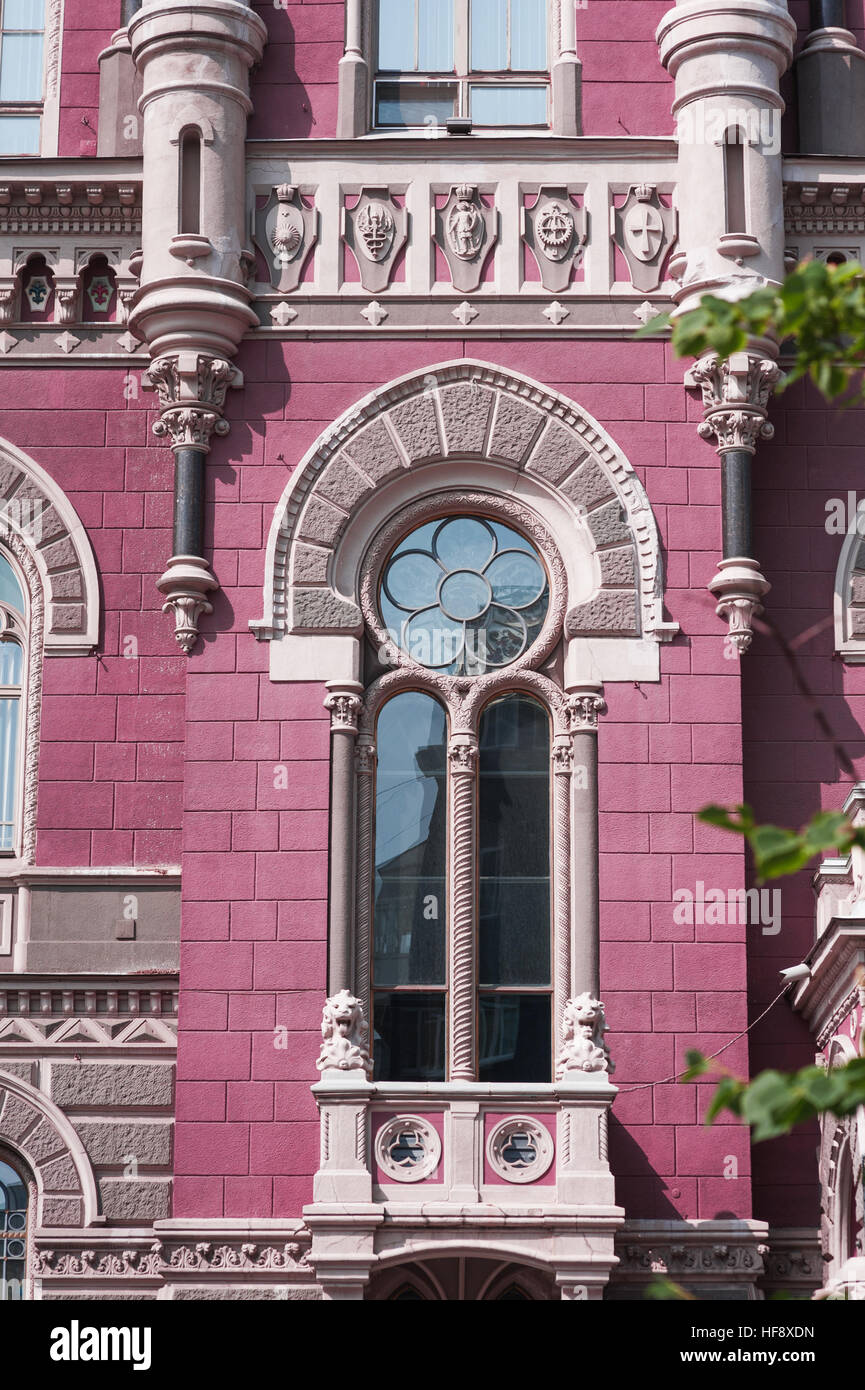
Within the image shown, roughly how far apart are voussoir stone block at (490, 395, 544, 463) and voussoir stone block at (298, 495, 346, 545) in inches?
62.0

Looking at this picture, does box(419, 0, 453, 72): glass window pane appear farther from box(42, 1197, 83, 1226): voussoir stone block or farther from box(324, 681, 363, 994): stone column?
box(42, 1197, 83, 1226): voussoir stone block

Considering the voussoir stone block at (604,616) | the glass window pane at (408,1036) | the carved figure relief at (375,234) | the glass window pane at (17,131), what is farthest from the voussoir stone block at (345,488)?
the glass window pane at (17,131)

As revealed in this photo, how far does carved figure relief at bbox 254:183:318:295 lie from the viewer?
2139cm

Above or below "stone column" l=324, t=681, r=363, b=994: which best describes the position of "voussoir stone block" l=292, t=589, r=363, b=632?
above

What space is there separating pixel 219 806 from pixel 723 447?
18.5 feet

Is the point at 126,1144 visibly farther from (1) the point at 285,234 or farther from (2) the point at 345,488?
(1) the point at 285,234

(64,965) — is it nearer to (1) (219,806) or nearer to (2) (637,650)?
(1) (219,806)

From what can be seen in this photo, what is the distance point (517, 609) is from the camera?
21047 millimetres

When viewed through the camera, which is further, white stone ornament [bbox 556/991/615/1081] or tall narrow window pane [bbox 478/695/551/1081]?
tall narrow window pane [bbox 478/695/551/1081]

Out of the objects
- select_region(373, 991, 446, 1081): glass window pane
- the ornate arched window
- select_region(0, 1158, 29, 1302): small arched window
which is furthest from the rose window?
select_region(0, 1158, 29, 1302): small arched window

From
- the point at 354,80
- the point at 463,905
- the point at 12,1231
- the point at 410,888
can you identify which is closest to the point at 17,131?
the point at 354,80

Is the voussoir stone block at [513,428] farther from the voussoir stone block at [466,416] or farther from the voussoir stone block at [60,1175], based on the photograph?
the voussoir stone block at [60,1175]

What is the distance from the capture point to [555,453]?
2108cm

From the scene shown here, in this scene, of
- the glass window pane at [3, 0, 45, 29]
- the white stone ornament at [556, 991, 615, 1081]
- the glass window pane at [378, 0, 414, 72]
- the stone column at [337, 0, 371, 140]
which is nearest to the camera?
the white stone ornament at [556, 991, 615, 1081]
